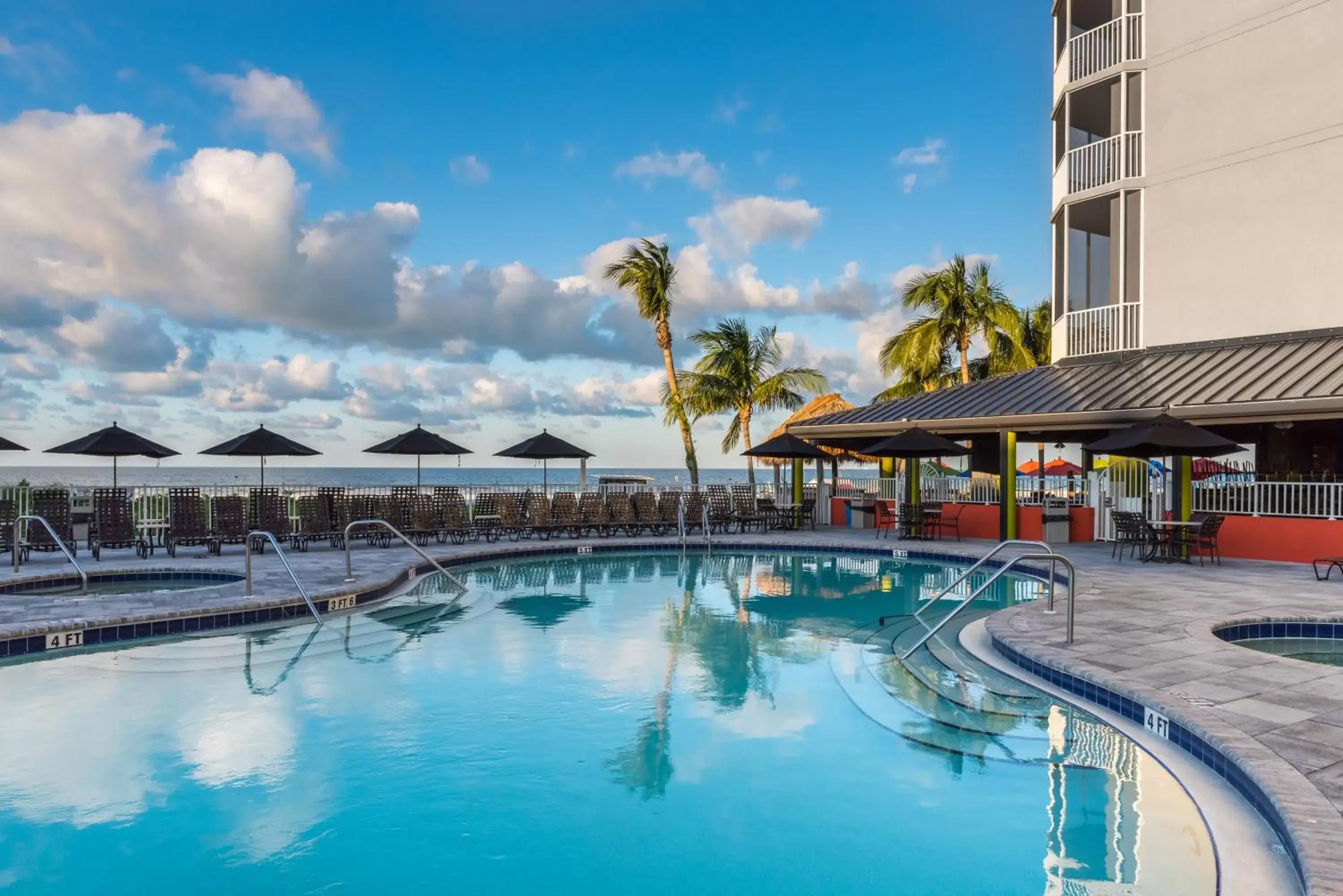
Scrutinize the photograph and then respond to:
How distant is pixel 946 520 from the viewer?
56.3 feet

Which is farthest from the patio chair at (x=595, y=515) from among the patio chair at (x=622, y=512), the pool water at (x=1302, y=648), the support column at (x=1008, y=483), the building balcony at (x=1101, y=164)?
the building balcony at (x=1101, y=164)

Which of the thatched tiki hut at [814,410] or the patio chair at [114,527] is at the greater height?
the thatched tiki hut at [814,410]

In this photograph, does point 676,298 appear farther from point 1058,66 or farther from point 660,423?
point 1058,66

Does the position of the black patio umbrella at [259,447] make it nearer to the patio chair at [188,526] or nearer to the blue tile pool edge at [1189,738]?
the patio chair at [188,526]

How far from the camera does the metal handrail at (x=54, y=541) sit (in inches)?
385

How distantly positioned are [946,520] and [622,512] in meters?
7.02

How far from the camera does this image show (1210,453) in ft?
37.0

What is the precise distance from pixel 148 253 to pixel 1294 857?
20.8 metres

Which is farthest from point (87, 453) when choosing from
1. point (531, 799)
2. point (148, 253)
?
point (531, 799)

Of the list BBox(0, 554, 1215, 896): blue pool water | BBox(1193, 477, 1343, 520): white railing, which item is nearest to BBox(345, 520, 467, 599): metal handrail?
BBox(0, 554, 1215, 896): blue pool water

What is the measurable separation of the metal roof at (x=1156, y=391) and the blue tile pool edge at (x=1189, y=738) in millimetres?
7207

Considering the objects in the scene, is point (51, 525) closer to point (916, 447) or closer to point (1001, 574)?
point (1001, 574)

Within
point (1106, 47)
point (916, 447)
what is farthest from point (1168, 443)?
point (1106, 47)

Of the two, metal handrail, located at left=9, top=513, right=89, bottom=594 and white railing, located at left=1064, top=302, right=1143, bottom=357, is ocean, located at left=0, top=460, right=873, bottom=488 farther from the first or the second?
metal handrail, located at left=9, top=513, right=89, bottom=594
